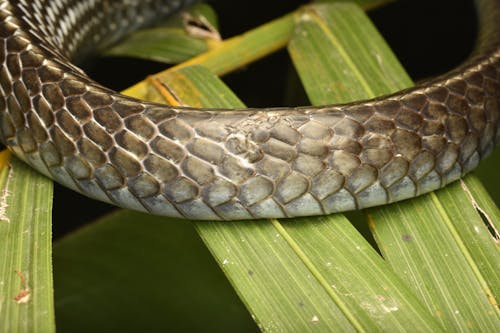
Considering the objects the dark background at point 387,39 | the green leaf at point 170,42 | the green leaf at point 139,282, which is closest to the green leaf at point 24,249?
the green leaf at point 139,282

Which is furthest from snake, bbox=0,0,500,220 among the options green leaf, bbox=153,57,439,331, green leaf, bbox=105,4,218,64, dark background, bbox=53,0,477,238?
dark background, bbox=53,0,477,238

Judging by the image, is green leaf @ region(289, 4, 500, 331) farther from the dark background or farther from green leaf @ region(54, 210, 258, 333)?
the dark background

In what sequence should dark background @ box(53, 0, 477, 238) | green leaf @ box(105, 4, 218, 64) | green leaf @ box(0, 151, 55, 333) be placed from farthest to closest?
dark background @ box(53, 0, 477, 238) < green leaf @ box(105, 4, 218, 64) < green leaf @ box(0, 151, 55, 333)

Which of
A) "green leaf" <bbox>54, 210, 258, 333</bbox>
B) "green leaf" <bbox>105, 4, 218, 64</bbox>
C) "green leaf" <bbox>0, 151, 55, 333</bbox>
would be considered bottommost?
"green leaf" <bbox>54, 210, 258, 333</bbox>

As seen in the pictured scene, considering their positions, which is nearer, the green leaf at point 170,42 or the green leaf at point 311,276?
the green leaf at point 311,276

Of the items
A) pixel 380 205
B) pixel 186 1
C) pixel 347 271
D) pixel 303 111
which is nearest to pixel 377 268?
pixel 347 271

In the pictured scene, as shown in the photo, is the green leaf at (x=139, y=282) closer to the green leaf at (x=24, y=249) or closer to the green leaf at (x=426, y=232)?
the green leaf at (x=24, y=249)
